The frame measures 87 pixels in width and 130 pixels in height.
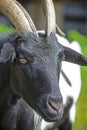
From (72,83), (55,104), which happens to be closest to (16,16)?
(55,104)

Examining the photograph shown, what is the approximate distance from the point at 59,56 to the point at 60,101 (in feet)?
1.58

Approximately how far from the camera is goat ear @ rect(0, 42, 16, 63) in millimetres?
5492

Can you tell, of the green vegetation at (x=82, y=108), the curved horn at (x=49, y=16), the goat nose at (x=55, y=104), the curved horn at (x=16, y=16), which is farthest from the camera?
the green vegetation at (x=82, y=108)

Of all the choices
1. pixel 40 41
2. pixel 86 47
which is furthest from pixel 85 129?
pixel 40 41

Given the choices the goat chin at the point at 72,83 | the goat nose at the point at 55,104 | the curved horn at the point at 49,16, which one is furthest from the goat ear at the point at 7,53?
the goat chin at the point at 72,83

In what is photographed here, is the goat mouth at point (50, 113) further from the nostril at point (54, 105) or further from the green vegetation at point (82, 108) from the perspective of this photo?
the green vegetation at point (82, 108)

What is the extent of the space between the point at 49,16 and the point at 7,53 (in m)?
0.64

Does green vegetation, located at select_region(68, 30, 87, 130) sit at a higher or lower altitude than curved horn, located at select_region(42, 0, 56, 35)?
lower

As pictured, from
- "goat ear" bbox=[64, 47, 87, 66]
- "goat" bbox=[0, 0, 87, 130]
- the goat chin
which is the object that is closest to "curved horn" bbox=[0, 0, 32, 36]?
"goat" bbox=[0, 0, 87, 130]

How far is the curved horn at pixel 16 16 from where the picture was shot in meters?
5.77

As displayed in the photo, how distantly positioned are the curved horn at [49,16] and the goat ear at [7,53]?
15.5 inches

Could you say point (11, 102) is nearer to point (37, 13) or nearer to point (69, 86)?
point (69, 86)

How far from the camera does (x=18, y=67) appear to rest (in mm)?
5641

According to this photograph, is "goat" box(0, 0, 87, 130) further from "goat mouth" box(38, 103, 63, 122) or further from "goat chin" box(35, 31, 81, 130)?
"goat chin" box(35, 31, 81, 130)
